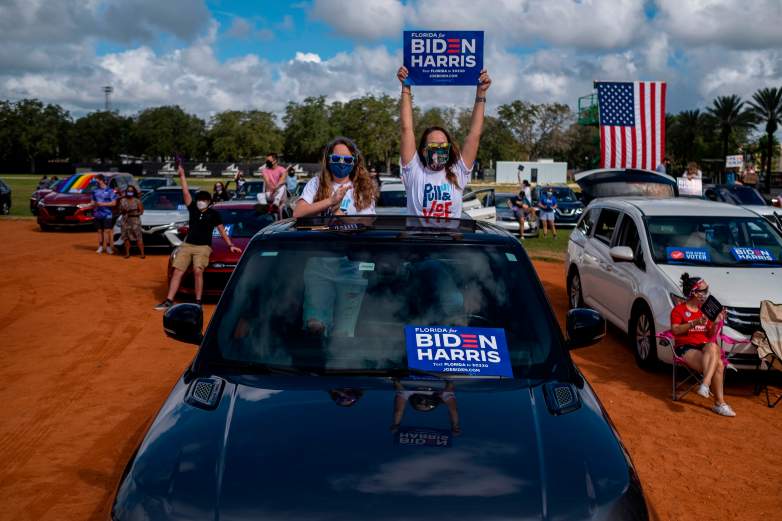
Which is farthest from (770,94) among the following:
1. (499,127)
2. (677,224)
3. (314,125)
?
(677,224)

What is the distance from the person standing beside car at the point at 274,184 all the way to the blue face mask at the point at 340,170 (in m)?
7.98

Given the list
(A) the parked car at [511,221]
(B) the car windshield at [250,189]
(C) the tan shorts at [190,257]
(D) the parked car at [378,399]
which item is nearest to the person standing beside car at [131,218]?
(B) the car windshield at [250,189]

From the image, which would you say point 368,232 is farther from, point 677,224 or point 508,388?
point 677,224

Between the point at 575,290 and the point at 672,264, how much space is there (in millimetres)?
2991

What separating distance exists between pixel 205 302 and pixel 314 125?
273 ft

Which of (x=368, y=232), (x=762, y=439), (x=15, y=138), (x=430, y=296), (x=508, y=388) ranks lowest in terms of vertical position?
(x=762, y=439)

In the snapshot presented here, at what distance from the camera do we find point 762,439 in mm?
6332

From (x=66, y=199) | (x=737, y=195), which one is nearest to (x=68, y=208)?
(x=66, y=199)

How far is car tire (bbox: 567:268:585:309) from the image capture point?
11.1 meters

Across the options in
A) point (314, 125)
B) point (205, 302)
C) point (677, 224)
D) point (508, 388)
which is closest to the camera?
point (508, 388)

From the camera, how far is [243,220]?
1359cm

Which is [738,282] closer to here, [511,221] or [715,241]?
[715,241]

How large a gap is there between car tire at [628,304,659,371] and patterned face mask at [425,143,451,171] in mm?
3572

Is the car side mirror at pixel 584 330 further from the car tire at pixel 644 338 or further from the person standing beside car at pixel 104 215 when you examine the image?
the person standing beside car at pixel 104 215
